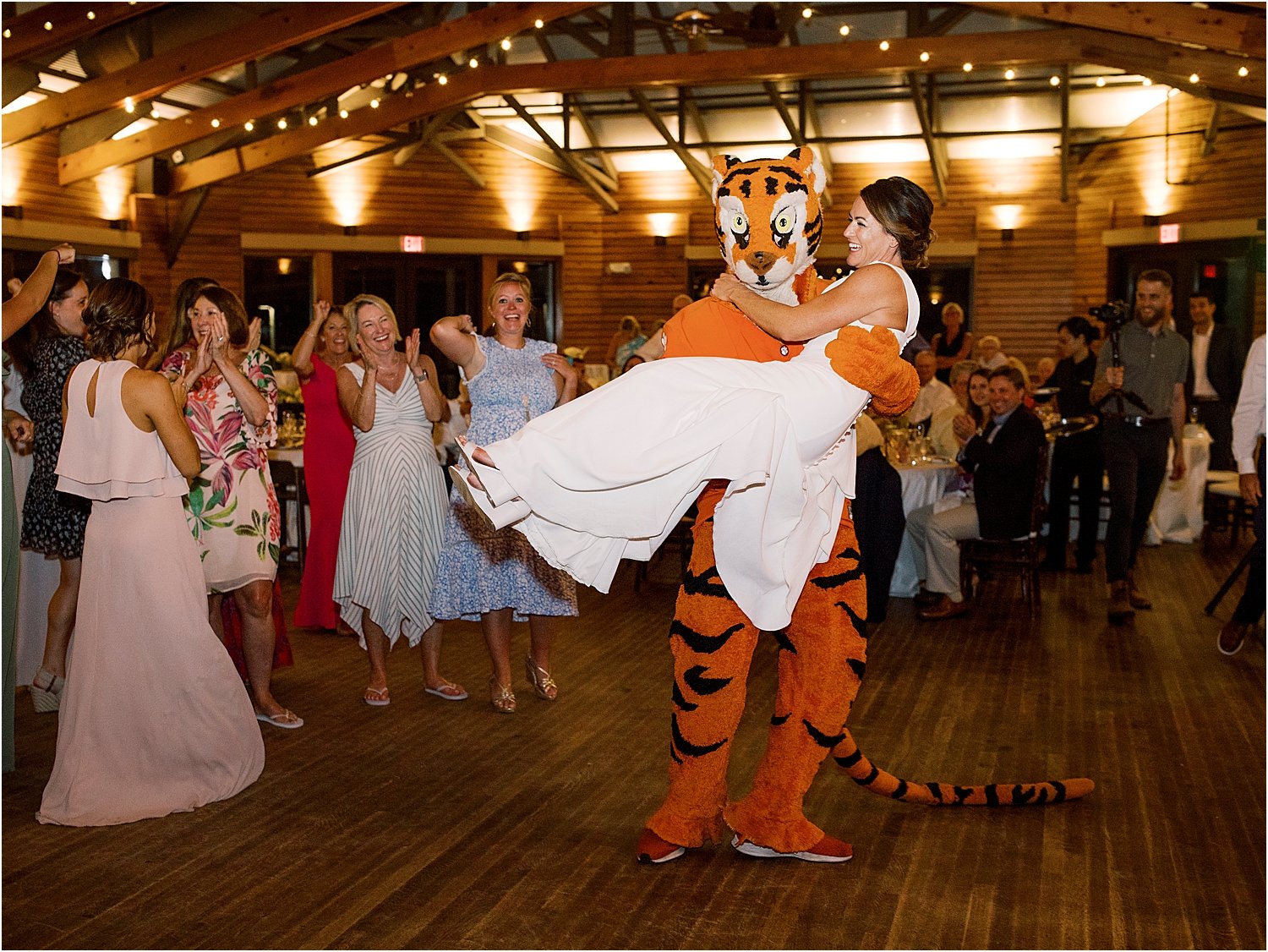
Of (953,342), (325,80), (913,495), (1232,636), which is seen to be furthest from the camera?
(953,342)

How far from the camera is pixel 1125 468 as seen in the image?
6.41 meters

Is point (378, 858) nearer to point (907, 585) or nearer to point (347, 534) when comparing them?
point (347, 534)

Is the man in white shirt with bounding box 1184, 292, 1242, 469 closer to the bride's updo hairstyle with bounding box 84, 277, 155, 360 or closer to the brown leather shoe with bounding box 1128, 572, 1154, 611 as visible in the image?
the brown leather shoe with bounding box 1128, 572, 1154, 611

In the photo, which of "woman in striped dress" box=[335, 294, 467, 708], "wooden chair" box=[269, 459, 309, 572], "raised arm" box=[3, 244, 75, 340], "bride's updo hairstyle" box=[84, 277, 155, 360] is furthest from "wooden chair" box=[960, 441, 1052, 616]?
"raised arm" box=[3, 244, 75, 340]

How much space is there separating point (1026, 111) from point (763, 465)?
12.5 meters

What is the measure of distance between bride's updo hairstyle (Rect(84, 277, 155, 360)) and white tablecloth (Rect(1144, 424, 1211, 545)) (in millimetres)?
7639

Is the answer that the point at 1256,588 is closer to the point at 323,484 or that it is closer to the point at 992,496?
the point at 992,496

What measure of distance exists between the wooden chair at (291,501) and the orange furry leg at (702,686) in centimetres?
437

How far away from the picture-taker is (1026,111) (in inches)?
543

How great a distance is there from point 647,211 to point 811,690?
1377 centimetres

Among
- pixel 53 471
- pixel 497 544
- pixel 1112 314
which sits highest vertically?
pixel 1112 314

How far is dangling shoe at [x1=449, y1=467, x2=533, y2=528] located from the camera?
9.02 feet

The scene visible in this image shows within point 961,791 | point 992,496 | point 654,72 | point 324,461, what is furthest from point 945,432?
point 654,72

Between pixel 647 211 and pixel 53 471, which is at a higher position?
pixel 647 211
